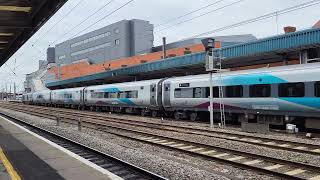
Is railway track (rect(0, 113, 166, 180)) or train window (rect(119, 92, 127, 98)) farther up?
train window (rect(119, 92, 127, 98))

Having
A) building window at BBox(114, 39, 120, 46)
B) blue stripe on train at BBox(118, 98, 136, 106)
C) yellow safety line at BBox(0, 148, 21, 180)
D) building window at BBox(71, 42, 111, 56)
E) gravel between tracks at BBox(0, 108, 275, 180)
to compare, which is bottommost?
gravel between tracks at BBox(0, 108, 275, 180)

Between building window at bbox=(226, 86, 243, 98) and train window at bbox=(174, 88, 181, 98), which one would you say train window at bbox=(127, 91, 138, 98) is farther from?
building window at bbox=(226, 86, 243, 98)

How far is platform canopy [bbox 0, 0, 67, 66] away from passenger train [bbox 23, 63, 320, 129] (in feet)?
37.4

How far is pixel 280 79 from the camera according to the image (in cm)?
2066

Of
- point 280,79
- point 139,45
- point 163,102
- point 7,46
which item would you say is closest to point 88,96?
point 163,102

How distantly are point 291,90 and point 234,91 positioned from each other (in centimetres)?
439

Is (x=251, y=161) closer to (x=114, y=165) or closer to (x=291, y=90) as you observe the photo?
(x=114, y=165)

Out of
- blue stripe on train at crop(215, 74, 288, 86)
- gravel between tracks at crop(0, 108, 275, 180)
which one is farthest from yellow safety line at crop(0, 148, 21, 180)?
blue stripe on train at crop(215, 74, 288, 86)

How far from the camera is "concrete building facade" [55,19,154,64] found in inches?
3954

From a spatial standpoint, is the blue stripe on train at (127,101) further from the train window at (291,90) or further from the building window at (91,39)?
A: the building window at (91,39)

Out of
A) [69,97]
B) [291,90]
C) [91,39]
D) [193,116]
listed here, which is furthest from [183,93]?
[91,39]

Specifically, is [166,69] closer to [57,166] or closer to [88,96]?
[88,96]

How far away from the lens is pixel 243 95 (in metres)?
23.2

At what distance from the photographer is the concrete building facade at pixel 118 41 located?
330 feet
